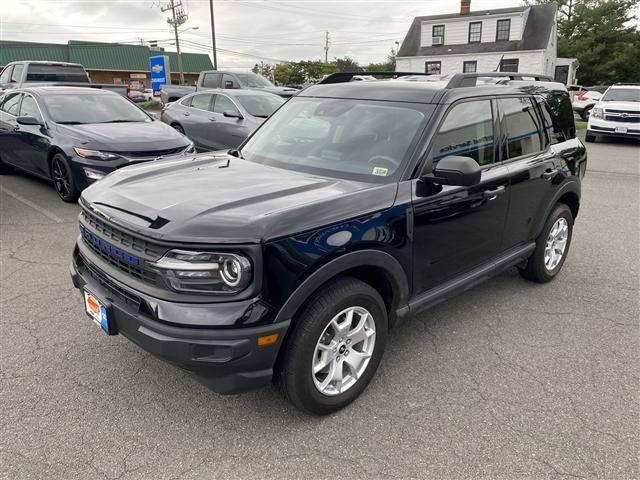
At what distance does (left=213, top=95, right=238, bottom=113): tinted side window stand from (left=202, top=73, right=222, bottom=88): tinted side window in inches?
240

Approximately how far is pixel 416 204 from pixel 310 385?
119 cm

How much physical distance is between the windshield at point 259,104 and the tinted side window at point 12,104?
3.92 meters

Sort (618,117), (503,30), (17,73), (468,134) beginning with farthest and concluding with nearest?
(503,30) → (618,117) → (17,73) → (468,134)

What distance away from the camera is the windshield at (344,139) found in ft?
10.1

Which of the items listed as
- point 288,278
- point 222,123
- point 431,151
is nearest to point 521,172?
point 431,151

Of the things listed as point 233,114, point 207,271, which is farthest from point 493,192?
point 233,114

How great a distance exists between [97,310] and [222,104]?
828 centimetres

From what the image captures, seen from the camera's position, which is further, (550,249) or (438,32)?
(438,32)

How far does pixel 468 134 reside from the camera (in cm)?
339

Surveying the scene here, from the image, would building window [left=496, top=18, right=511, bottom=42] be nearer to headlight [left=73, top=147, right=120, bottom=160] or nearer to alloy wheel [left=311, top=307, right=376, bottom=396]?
headlight [left=73, top=147, right=120, bottom=160]

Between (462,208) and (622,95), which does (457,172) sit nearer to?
(462,208)

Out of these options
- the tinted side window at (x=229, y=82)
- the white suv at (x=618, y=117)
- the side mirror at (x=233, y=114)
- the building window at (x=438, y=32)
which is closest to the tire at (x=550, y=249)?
the side mirror at (x=233, y=114)

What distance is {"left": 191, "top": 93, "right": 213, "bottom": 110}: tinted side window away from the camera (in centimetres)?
1063

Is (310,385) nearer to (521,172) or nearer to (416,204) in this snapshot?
(416,204)
